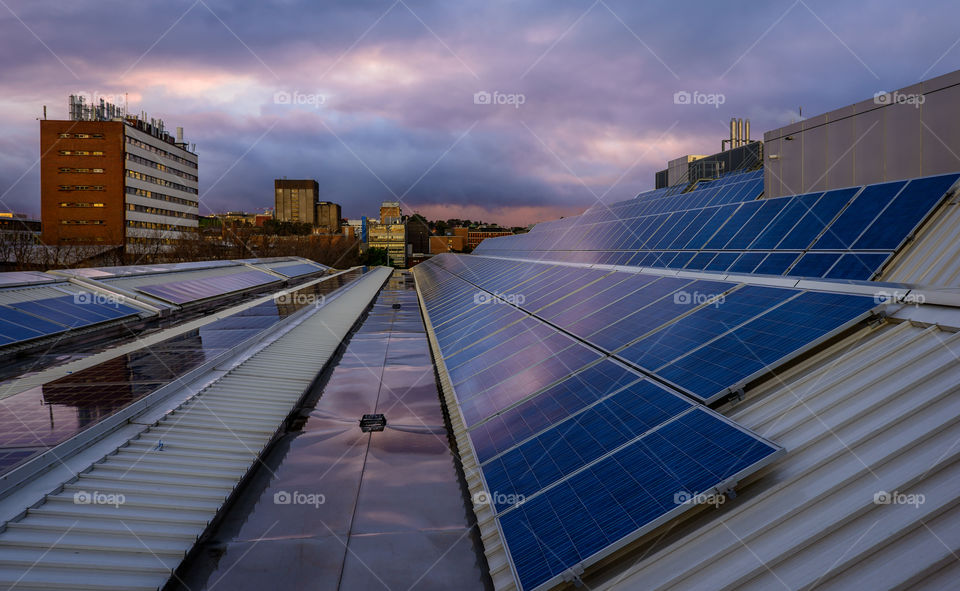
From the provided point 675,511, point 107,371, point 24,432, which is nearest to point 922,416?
point 675,511

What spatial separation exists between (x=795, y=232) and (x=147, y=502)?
21.0 meters

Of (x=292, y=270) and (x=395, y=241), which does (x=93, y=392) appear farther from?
(x=395, y=241)

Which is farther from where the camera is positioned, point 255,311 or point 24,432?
point 255,311

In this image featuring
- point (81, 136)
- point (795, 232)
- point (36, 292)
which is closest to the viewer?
point (795, 232)

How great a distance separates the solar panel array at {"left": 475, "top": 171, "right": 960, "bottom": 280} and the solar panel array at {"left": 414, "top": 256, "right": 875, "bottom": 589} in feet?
20.9

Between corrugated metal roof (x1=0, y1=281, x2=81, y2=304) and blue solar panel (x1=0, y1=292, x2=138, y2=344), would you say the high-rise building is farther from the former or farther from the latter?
blue solar panel (x1=0, y1=292, x2=138, y2=344)

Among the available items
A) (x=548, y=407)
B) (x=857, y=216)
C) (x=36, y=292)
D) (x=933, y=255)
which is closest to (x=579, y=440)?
(x=548, y=407)

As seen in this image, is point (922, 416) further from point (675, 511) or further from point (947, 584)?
point (675, 511)

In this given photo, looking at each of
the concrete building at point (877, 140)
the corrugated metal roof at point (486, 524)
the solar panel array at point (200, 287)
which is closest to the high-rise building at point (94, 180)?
the solar panel array at point (200, 287)

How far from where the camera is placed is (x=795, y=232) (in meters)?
18.6

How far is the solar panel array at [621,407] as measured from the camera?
5.44 metres

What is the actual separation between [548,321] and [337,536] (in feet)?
26.7

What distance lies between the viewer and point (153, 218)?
124062mm

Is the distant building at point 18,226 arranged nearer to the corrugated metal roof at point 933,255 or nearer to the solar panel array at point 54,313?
the solar panel array at point 54,313
